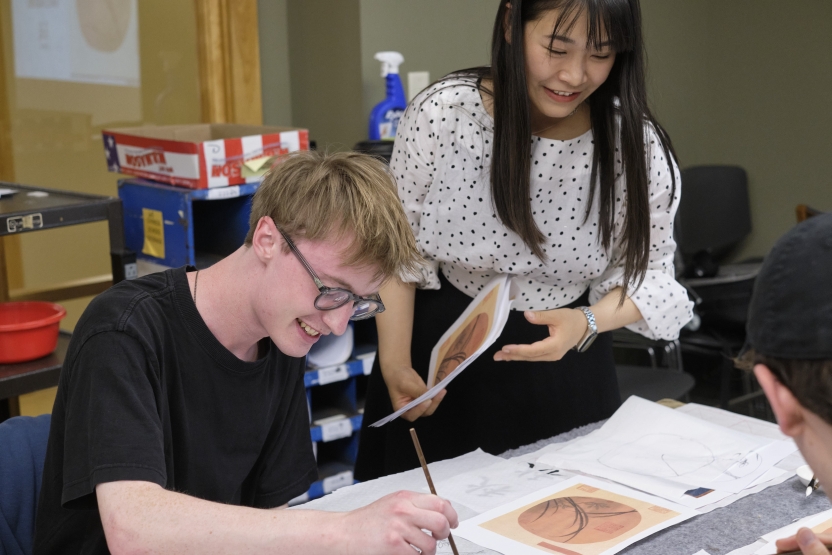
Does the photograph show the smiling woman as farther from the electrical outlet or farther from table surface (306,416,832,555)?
the electrical outlet

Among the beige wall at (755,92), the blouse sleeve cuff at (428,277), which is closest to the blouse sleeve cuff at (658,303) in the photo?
the blouse sleeve cuff at (428,277)

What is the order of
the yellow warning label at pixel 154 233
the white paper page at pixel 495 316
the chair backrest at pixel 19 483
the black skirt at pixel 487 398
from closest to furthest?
1. the chair backrest at pixel 19 483
2. the white paper page at pixel 495 316
3. the black skirt at pixel 487 398
4. the yellow warning label at pixel 154 233

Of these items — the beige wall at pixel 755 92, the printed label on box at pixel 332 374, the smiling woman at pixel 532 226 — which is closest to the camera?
the smiling woman at pixel 532 226

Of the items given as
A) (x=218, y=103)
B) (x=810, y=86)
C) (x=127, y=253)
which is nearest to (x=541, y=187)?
(x=127, y=253)

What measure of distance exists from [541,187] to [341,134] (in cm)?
199

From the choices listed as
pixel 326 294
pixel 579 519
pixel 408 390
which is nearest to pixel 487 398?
pixel 408 390

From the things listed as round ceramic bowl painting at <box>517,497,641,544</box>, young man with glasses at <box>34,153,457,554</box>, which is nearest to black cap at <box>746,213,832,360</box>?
young man with glasses at <box>34,153,457,554</box>

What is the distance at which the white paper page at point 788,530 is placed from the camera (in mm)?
1239

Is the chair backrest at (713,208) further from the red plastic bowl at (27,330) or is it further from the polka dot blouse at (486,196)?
the red plastic bowl at (27,330)

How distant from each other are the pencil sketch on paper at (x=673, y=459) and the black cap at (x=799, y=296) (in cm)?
74

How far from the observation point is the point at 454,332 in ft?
5.51

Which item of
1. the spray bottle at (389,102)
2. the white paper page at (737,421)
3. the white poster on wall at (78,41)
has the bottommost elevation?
the white paper page at (737,421)

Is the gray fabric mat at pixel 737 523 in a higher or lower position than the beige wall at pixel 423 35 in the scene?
lower

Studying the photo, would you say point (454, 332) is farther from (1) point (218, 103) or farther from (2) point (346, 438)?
(1) point (218, 103)
